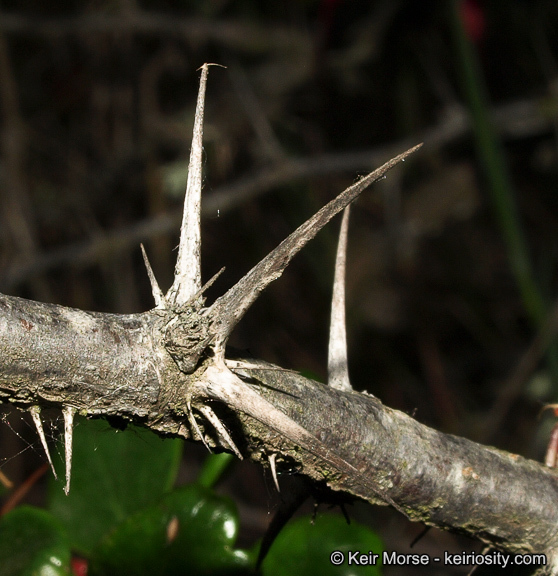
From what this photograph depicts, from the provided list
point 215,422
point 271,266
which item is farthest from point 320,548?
point 271,266

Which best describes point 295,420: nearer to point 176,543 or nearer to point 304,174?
point 176,543

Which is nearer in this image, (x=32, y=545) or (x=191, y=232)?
(x=191, y=232)

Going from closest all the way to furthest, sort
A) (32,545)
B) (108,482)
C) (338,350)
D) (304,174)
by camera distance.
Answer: (338,350) → (32,545) → (108,482) → (304,174)

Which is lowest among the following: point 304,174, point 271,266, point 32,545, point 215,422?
point 32,545

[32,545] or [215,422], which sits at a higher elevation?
[215,422]

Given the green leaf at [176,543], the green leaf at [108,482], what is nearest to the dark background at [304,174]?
the green leaf at [108,482]

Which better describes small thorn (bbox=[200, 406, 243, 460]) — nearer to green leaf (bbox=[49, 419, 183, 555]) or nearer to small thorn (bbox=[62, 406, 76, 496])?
small thorn (bbox=[62, 406, 76, 496])

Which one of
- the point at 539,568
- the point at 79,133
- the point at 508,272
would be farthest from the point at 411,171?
the point at 539,568
